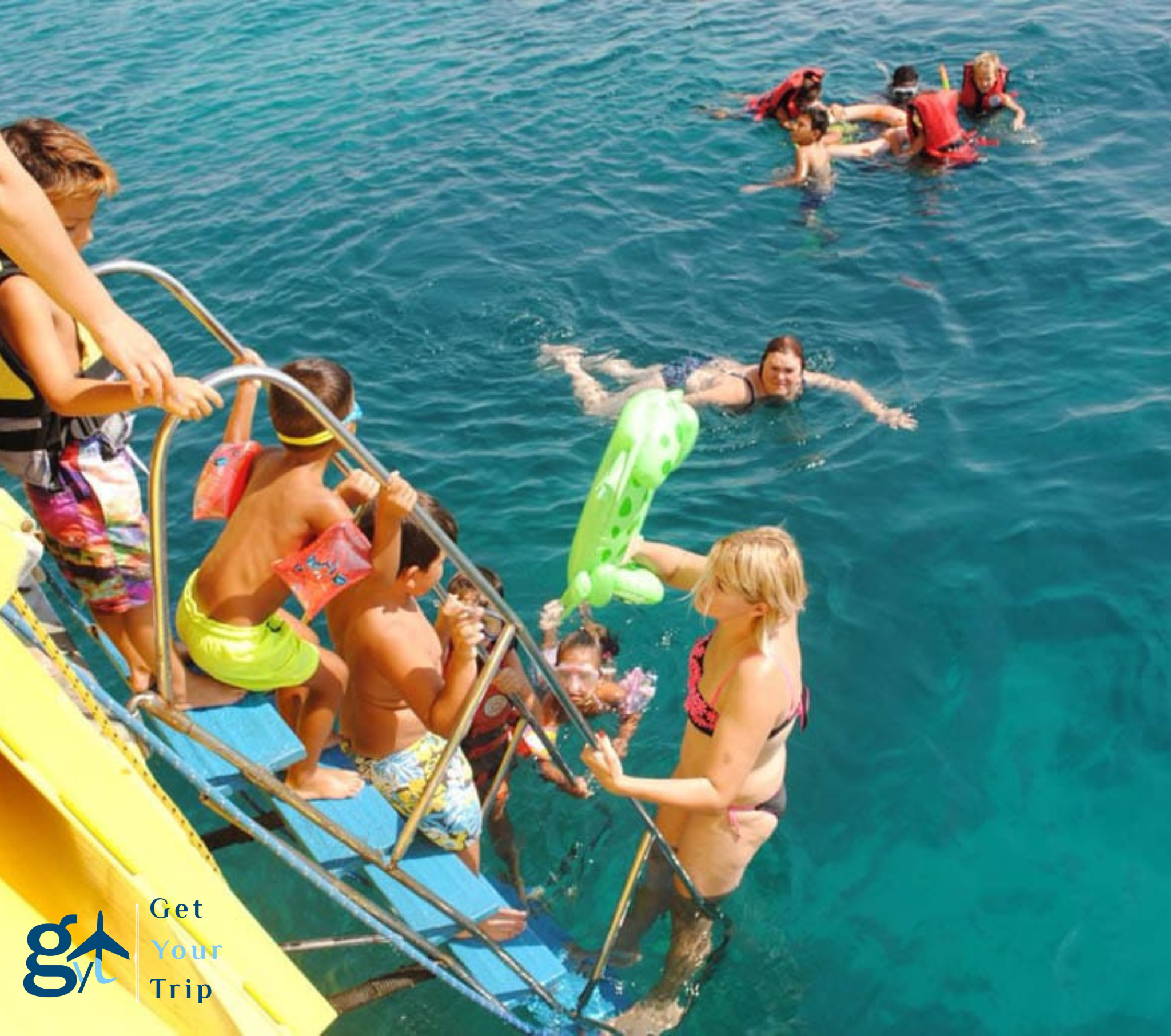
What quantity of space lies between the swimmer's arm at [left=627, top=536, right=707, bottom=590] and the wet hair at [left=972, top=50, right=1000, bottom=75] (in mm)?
10072

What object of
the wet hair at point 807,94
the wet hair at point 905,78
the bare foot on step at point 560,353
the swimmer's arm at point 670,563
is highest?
the swimmer's arm at point 670,563

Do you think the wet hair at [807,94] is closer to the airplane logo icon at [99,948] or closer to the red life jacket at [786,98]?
the red life jacket at [786,98]

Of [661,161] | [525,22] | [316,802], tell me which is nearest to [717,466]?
[316,802]

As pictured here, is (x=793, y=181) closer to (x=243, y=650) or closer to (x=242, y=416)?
(x=242, y=416)

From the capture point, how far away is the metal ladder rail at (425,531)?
284cm

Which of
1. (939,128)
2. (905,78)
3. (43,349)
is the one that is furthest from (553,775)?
(905,78)

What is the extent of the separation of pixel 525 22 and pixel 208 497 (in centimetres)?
1527

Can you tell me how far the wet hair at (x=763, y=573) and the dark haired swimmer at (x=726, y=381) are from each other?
15.0 ft

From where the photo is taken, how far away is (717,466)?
8.05m

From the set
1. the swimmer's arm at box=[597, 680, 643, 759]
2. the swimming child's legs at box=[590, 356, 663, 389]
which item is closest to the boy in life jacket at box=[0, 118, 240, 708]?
the swimmer's arm at box=[597, 680, 643, 759]

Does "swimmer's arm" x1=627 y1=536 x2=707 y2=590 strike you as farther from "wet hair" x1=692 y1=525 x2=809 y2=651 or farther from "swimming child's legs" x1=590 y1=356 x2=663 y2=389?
"swimming child's legs" x1=590 y1=356 x2=663 y2=389

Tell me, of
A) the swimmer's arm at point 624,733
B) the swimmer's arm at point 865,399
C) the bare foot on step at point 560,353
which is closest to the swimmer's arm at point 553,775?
the swimmer's arm at point 624,733

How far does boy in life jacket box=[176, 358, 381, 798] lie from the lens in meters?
3.38

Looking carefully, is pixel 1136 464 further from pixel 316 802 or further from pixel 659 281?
pixel 316 802
